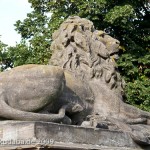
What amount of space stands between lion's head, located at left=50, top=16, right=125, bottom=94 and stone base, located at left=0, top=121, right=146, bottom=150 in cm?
161

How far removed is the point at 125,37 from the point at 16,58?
3.56m

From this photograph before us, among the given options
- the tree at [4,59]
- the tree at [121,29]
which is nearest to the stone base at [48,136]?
the tree at [121,29]

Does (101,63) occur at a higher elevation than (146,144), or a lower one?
higher

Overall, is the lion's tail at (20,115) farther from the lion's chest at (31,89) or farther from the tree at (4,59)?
the tree at (4,59)

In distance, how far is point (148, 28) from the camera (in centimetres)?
1802

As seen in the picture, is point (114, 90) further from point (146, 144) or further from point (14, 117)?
point (14, 117)

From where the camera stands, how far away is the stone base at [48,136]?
20.6 ft

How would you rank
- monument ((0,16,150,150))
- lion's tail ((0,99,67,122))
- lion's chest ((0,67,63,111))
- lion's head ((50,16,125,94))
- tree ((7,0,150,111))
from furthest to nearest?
tree ((7,0,150,111)) < lion's head ((50,16,125,94)) < lion's chest ((0,67,63,111)) < lion's tail ((0,99,67,122)) < monument ((0,16,150,150))

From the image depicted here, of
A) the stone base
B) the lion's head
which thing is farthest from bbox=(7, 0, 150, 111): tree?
the stone base

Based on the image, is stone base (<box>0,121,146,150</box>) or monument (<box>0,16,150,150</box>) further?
monument (<box>0,16,150,150</box>)

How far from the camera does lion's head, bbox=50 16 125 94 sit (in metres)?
8.43

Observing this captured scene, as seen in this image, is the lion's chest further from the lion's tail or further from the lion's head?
the lion's head

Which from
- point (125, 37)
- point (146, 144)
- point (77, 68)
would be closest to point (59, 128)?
point (146, 144)

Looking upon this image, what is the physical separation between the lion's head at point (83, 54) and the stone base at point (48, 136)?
161 cm
